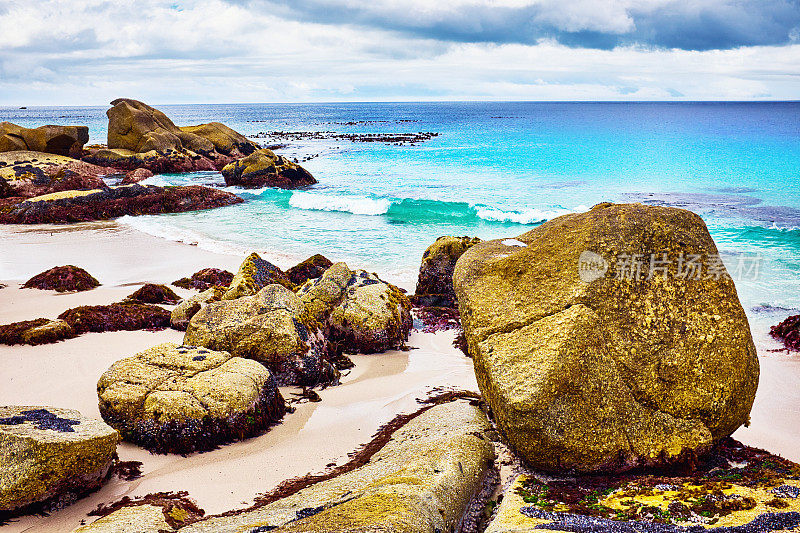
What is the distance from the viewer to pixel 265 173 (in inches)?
1268

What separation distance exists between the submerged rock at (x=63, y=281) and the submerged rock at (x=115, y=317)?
1872mm

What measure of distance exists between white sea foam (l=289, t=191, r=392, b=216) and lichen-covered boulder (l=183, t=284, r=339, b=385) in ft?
57.2

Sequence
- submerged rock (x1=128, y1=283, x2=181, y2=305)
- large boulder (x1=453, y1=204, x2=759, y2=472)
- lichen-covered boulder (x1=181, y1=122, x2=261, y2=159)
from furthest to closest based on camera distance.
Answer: lichen-covered boulder (x1=181, y1=122, x2=261, y2=159)
submerged rock (x1=128, y1=283, x2=181, y2=305)
large boulder (x1=453, y1=204, x2=759, y2=472)

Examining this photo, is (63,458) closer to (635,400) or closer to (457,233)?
(635,400)

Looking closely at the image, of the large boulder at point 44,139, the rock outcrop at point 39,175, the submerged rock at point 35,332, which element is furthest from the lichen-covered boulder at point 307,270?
the large boulder at point 44,139

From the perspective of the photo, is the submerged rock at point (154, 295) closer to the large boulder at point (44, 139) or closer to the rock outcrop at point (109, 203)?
the rock outcrop at point (109, 203)

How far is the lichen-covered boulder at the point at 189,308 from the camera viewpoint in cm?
964

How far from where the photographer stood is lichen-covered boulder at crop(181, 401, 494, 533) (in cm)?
371

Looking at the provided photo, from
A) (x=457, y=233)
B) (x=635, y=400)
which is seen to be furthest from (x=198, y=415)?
(x=457, y=233)

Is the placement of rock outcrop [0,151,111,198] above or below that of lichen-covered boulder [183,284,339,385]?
above

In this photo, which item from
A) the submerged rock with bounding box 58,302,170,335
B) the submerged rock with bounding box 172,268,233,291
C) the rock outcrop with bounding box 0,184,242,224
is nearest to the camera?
the submerged rock with bounding box 58,302,170,335

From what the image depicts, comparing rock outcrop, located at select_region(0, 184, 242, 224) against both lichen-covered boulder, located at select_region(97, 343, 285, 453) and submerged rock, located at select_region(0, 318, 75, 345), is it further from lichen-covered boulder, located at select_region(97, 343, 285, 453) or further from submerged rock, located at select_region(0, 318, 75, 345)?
lichen-covered boulder, located at select_region(97, 343, 285, 453)
